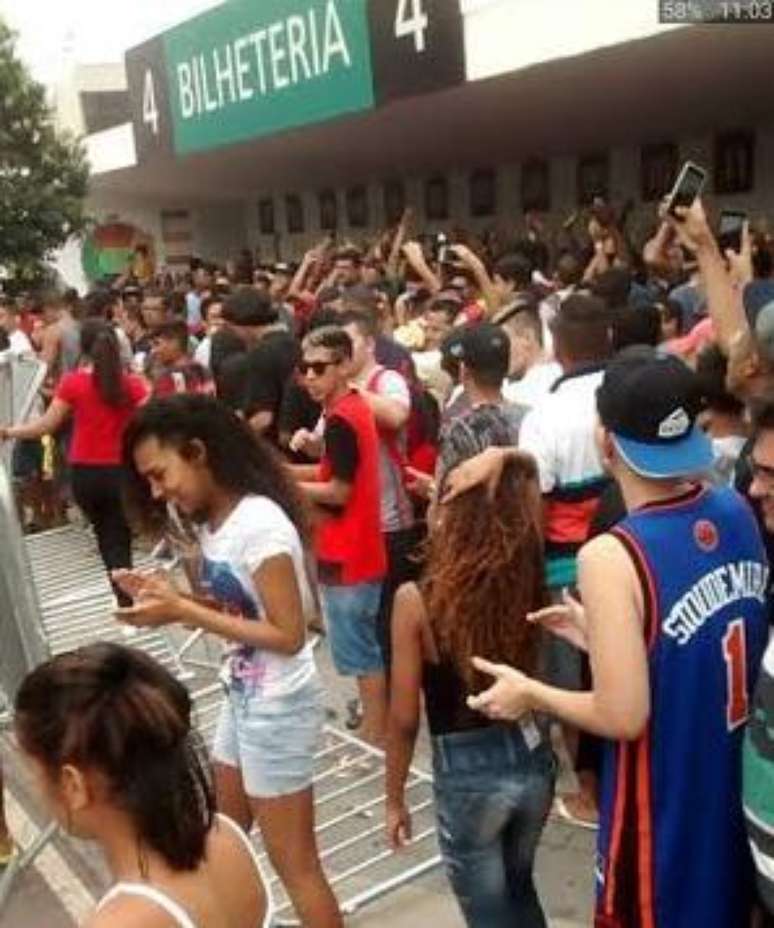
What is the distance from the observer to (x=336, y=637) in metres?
4.82

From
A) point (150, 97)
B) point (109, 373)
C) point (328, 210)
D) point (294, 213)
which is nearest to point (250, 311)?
point (109, 373)

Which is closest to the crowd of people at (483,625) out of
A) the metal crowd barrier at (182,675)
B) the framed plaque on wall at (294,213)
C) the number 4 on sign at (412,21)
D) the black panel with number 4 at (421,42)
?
the metal crowd barrier at (182,675)

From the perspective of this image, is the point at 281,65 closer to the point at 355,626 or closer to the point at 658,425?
the point at 355,626

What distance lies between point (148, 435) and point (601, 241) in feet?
23.0

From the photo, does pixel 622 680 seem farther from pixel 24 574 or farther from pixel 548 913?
pixel 24 574

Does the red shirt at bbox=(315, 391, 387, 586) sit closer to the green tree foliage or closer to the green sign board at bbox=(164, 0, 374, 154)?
the green sign board at bbox=(164, 0, 374, 154)

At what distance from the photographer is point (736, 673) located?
2334 millimetres

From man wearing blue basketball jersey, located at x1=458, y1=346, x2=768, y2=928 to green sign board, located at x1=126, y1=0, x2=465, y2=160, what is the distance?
29.7ft

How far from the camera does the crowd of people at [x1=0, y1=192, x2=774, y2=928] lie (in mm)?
1880

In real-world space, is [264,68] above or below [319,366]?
above

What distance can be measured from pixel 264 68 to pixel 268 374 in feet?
28.2

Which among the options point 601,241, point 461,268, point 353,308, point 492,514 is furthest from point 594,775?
point 601,241

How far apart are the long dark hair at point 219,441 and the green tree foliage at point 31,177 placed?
74.5 feet

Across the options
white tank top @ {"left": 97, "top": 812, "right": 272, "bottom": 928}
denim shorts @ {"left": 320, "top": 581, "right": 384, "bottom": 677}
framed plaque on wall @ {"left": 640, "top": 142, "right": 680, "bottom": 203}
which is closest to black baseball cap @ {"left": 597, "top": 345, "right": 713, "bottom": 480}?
white tank top @ {"left": 97, "top": 812, "right": 272, "bottom": 928}
